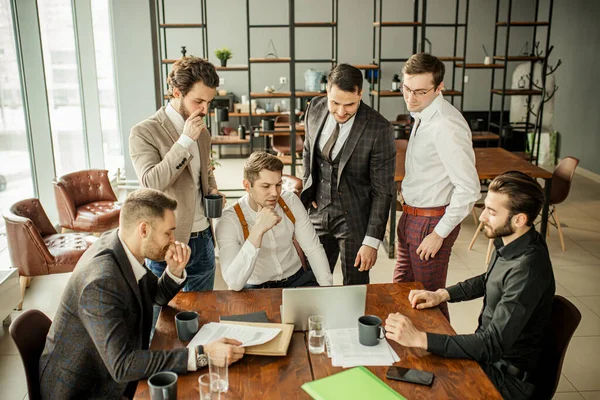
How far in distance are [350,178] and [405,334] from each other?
1210mm

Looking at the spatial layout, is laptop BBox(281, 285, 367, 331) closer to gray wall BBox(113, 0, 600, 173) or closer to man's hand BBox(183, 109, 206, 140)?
man's hand BBox(183, 109, 206, 140)

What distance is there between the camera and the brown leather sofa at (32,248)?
430 cm

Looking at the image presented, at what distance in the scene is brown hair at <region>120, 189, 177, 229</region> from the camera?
2164mm

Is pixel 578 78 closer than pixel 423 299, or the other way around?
pixel 423 299

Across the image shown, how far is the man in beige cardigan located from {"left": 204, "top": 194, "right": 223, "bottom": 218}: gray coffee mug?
0.11 metres

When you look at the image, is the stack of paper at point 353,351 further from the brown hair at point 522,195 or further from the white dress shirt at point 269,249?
the brown hair at point 522,195

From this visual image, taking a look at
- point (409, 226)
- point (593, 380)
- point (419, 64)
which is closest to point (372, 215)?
point (409, 226)

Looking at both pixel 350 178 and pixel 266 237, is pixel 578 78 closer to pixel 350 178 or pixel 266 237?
pixel 350 178

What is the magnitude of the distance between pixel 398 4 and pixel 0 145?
8797mm

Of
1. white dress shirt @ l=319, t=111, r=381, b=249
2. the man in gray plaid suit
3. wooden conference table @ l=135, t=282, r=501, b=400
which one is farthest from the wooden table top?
wooden conference table @ l=135, t=282, r=501, b=400

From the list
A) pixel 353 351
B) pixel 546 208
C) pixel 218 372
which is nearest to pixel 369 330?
pixel 353 351

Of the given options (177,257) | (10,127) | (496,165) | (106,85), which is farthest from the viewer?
(106,85)

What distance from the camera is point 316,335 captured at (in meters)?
2.17

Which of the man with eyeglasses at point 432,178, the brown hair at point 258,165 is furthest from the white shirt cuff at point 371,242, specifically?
the brown hair at point 258,165
